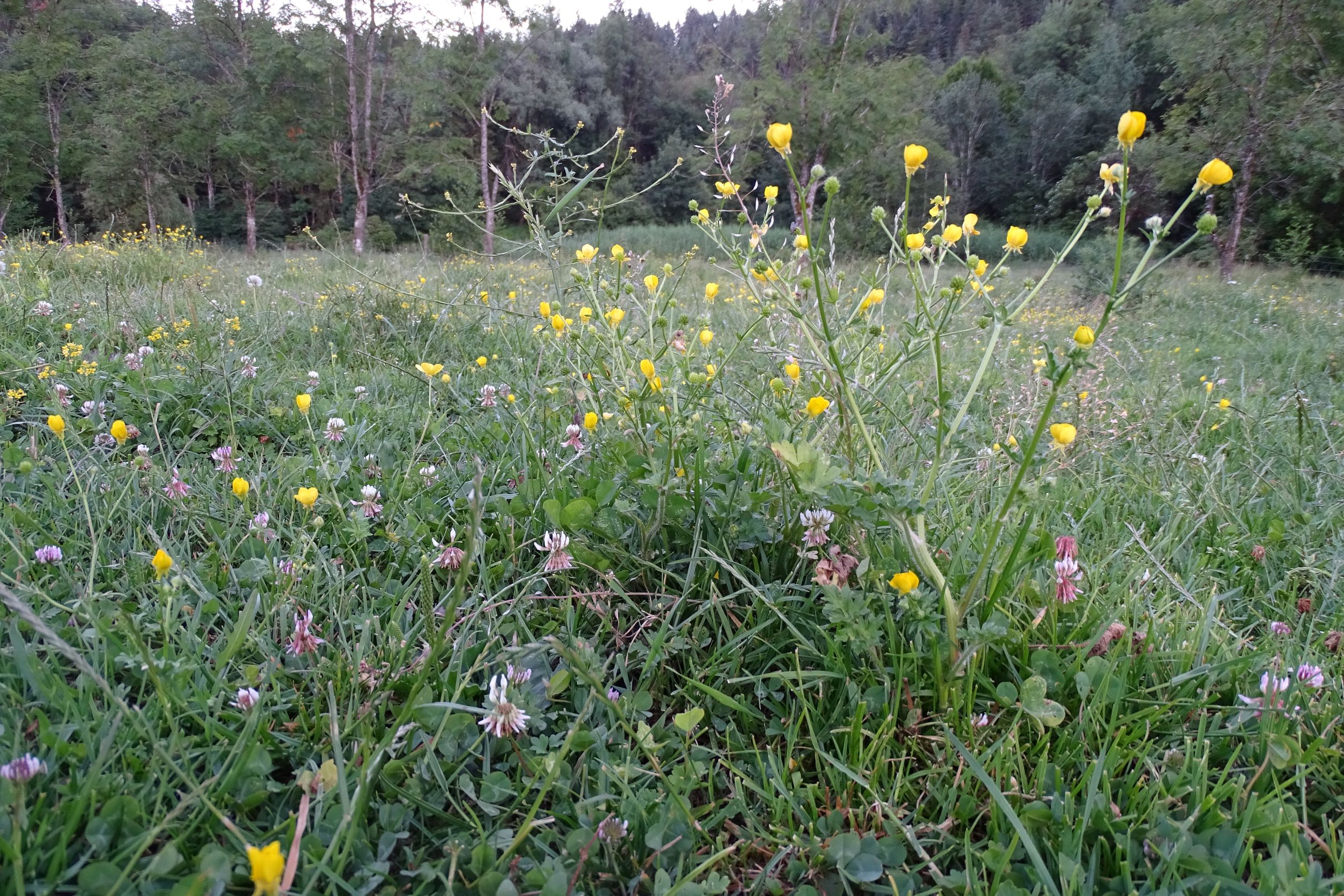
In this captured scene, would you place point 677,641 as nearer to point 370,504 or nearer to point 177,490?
point 370,504

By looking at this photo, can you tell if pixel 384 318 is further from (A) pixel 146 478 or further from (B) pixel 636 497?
(B) pixel 636 497

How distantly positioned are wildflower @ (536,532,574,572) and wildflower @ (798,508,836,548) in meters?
0.43

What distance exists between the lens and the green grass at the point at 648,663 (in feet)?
2.70

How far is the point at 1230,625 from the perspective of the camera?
135 cm

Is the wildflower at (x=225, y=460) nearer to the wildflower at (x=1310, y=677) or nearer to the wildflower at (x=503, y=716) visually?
the wildflower at (x=503, y=716)

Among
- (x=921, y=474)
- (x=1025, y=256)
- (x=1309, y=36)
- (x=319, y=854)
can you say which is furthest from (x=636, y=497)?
(x=1025, y=256)

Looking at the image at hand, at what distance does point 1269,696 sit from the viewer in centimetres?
99

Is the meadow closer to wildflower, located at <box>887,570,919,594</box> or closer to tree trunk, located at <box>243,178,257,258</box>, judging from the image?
wildflower, located at <box>887,570,919,594</box>

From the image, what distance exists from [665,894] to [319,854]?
394mm

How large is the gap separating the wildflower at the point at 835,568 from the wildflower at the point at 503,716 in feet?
1.63

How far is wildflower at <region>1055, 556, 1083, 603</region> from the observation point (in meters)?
1.15

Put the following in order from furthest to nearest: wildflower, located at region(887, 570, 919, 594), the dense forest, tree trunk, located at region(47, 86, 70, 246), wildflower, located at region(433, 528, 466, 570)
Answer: tree trunk, located at region(47, 86, 70, 246), the dense forest, wildflower, located at region(433, 528, 466, 570), wildflower, located at region(887, 570, 919, 594)

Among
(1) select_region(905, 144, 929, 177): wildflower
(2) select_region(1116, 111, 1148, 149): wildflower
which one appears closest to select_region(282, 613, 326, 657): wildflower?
(1) select_region(905, 144, 929, 177): wildflower

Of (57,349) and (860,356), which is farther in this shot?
(57,349)
